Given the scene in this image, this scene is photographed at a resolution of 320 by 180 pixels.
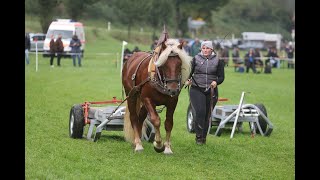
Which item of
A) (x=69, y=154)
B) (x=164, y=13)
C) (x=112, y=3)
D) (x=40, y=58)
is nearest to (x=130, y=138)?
(x=69, y=154)

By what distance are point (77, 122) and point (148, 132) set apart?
1.38 metres

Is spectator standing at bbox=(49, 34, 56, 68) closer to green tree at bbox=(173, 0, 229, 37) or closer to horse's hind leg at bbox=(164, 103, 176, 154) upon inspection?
horse's hind leg at bbox=(164, 103, 176, 154)

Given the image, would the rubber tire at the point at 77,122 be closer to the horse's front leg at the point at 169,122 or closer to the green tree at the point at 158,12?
the horse's front leg at the point at 169,122

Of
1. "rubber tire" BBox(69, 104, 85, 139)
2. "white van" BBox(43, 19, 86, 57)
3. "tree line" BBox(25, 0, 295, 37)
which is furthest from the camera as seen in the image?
"white van" BBox(43, 19, 86, 57)

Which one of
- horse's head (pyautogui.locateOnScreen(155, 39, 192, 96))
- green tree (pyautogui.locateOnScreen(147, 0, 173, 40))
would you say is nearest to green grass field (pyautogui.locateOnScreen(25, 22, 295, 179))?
horse's head (pyautogui.locateOnScreen(155, 39, 192, 96))

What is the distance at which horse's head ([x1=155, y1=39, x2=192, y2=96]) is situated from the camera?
35.3 ft

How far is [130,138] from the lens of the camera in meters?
12.1

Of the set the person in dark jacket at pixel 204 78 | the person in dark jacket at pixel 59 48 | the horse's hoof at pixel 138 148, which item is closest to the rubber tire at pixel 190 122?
the person in dark jacket at pixel 204 78

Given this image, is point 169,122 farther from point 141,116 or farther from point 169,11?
point 169,11

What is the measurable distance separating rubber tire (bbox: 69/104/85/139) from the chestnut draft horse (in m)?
1.04

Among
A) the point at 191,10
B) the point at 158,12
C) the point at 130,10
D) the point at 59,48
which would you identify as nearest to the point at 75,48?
the point at 59,48

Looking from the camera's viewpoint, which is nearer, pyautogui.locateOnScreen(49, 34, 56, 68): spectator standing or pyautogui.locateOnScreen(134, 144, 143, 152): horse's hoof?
pyautogui.locateOnScreen(134, 144, 143, 152): horse's hoof

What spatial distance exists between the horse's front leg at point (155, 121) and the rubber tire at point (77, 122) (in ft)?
6.48
